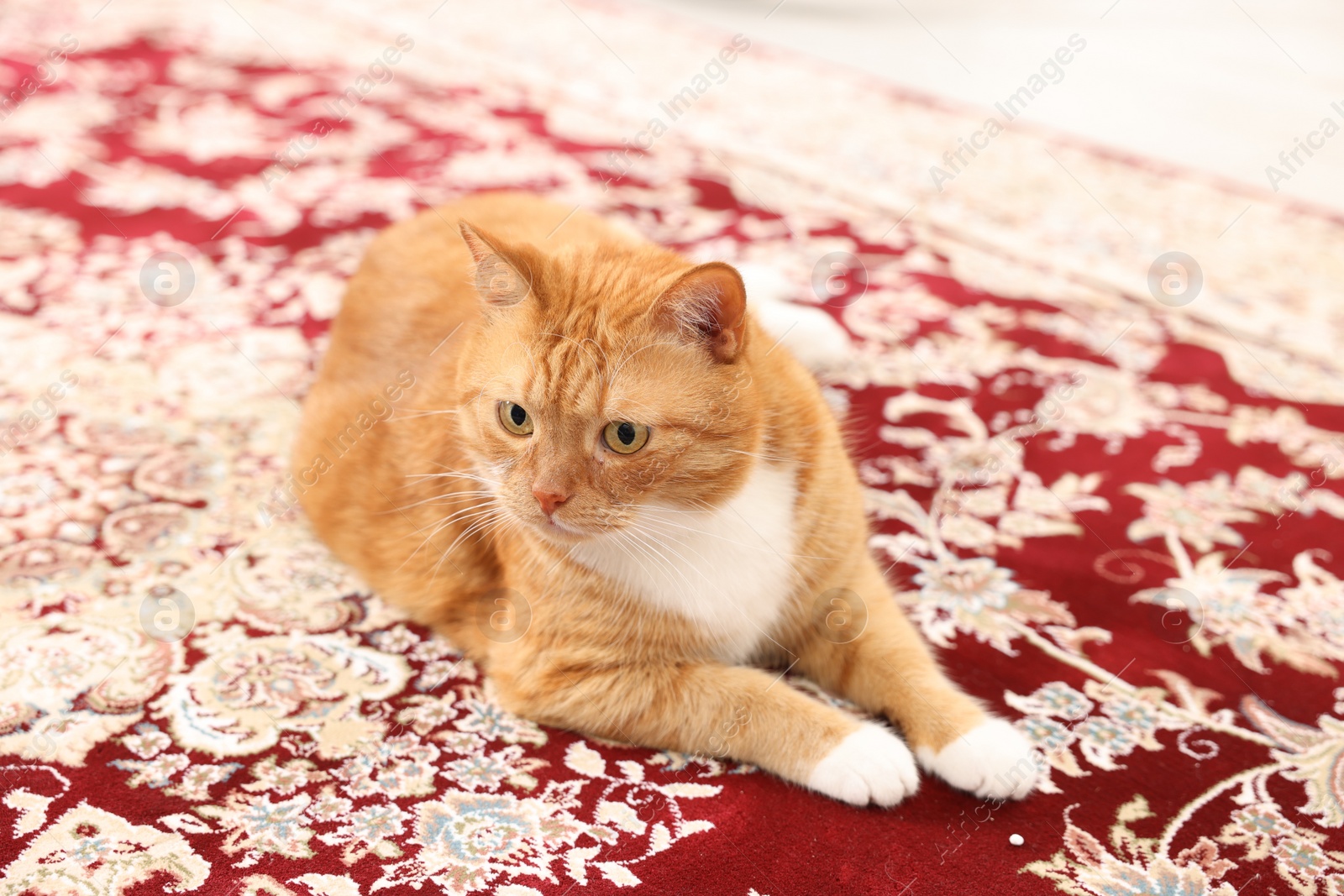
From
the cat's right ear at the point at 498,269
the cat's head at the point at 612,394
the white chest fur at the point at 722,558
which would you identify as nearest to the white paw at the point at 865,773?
the white chest fur at the point at 722,558

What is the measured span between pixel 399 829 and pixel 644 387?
1.94ft

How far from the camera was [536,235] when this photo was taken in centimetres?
179

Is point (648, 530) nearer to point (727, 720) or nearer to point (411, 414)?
point (727, 720)

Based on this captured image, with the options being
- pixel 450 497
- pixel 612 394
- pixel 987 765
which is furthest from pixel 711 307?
pixel 987 765

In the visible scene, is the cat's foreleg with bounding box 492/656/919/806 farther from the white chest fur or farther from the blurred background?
the blurred background

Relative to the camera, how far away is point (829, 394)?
2104 mm

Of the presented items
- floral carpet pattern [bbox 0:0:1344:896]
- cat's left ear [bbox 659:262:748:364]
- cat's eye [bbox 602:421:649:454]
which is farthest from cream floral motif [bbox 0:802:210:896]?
cat's left ear [bbox 659:262:748:364]

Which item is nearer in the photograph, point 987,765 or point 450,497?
point 987,765

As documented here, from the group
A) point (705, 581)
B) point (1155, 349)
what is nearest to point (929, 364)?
point (1155, 349)

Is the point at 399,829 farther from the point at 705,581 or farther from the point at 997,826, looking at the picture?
the point at 997,826

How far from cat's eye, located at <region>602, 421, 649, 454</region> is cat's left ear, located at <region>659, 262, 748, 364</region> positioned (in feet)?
0.41

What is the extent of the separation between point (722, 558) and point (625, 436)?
232 mm

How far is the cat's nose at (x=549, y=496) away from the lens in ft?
3.95

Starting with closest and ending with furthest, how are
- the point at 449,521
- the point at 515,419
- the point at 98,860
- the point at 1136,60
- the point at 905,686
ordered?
the point at 98,860, the point at 515,419, the point at 905,686, the point at 449,521, the point at 1136,60
